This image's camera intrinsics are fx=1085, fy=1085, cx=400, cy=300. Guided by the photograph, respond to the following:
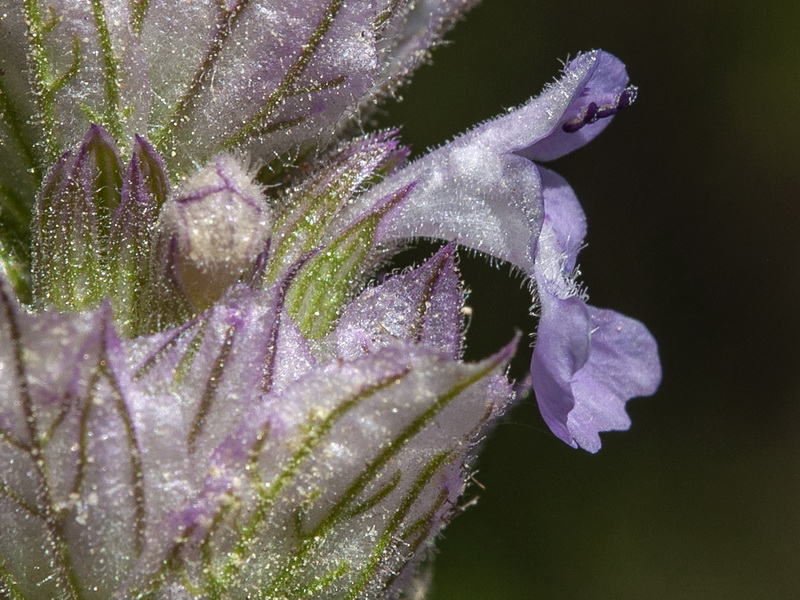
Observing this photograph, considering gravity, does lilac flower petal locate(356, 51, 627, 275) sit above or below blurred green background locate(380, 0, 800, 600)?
above

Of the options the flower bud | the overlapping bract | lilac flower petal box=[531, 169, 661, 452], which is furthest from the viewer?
lilac flower petal box=[531, 169, 661, 452]

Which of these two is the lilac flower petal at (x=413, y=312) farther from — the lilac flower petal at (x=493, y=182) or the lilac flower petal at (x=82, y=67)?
the lilac flower petal at (x=82, y=67)

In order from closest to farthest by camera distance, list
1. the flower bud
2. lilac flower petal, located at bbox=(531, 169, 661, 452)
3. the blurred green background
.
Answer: the flower bud < lilac flower petal, located at bbox=(531, 169, 661, 452) < the blurred green background

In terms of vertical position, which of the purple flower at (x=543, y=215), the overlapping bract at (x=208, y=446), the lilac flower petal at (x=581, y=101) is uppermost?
the lilac flower petal at (x=581, y=101)

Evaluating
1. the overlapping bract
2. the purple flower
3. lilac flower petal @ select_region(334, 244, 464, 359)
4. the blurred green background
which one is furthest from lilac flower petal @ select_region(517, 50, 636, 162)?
the blurred green background

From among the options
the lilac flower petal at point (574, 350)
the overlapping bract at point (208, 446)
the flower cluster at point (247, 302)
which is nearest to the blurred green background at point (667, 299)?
the lilac flower petal at point (574, 350)

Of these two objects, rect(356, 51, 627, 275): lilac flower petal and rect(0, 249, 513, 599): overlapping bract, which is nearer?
rect(0, 249, 513, 599): overlapping bract

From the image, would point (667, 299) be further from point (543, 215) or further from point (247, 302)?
point (247, 302)

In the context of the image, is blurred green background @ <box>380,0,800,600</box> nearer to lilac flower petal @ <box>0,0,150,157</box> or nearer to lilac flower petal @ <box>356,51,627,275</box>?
lilac flower petal @ <box>356,51,627,275</box>

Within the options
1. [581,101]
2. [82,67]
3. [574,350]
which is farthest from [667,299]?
[82,67]
